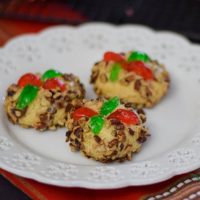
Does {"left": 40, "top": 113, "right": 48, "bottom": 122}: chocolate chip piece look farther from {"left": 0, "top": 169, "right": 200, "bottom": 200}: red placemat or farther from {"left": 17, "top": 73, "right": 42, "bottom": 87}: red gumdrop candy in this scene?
{"left": 0, "top": 169, "right": 200, "bottom": 200}: red placemat

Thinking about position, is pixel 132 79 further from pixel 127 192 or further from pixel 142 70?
pixel 127 192

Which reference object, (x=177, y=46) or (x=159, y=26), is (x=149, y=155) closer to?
(x=177, y=46)

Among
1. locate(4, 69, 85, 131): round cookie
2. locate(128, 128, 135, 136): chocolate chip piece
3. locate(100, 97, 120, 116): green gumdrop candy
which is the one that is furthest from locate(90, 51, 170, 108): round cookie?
locate(128, 128, 135, 136): chocolate chip piece

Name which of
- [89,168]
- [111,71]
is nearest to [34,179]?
[89,168]

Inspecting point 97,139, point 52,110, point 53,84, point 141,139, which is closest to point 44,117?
point 52,110

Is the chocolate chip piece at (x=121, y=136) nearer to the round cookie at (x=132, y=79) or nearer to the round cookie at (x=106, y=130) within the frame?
the round cookie at (x=106, y=130)

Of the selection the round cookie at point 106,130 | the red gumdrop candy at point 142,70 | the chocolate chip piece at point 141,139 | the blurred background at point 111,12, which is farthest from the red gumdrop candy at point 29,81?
the blurred background at point 111,12
